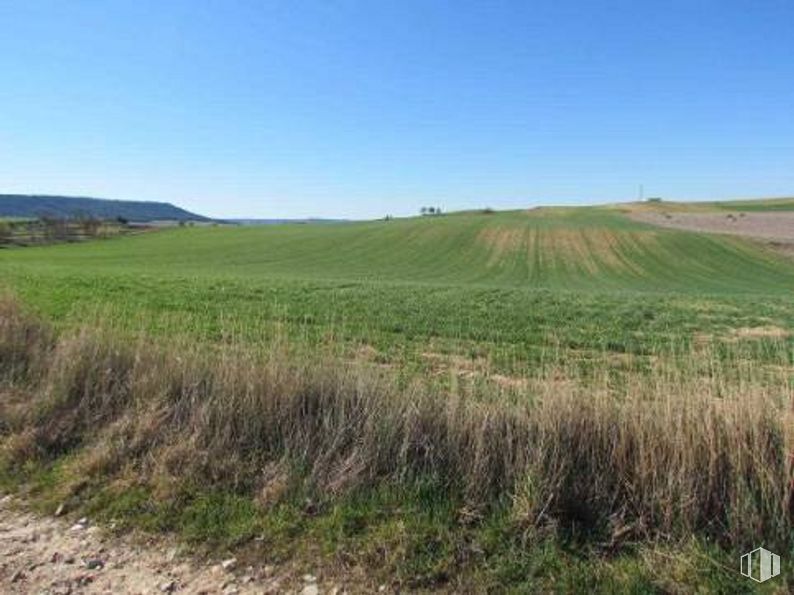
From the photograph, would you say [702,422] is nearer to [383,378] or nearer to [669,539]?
[669,539]

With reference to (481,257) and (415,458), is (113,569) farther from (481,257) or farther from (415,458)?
(481,257)

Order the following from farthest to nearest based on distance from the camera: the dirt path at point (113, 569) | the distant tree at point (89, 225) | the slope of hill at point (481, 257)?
the distant tree at point (89, 225) < the slope of hill at point (481, 257) < the dirt path at point (113, 569)

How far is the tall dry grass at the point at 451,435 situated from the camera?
13.2ft

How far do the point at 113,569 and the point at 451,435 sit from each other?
2591 millimetres

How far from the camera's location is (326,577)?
3650 mm

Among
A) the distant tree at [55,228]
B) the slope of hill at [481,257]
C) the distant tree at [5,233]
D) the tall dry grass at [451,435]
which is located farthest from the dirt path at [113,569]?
the distant tree at [55,228]

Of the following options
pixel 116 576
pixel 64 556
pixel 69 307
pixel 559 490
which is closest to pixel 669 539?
pixel 559 490

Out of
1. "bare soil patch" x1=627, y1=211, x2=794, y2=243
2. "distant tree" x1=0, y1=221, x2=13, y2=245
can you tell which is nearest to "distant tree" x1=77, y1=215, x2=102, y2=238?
"distant tree" x1=0, y1=221, x2=13, y2=245

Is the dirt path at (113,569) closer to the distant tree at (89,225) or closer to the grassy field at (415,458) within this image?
the grassy field at (415,458)

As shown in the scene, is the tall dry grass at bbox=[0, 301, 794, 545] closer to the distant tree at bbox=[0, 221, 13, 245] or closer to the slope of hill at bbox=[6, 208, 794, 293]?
the slope of hill at bbox=[6, 208, 794, 293]

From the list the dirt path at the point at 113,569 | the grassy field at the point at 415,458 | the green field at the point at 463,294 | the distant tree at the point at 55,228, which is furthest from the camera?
the distant tree at the point at 55,228

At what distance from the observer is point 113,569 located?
3791 millimetres

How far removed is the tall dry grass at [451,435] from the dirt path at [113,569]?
2.42 feet

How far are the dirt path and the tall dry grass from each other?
29.0 inches
